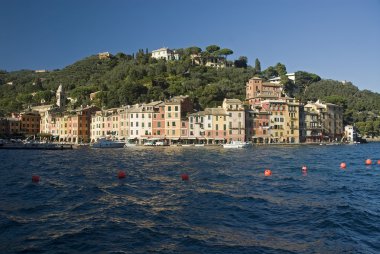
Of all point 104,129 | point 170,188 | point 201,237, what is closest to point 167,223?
point 201,237

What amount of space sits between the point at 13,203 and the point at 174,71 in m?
122

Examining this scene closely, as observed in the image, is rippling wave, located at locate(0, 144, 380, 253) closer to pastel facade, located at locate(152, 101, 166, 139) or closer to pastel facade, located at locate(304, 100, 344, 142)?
pastel facade, located at locate(152, 101, 166, 139)

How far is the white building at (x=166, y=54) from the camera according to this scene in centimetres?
16650

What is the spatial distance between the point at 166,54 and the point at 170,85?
169 ft

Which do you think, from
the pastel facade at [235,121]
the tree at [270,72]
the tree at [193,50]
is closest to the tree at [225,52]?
the tree at [193,50]

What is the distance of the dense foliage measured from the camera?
112m

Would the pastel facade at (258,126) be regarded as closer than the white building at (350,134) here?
Yes

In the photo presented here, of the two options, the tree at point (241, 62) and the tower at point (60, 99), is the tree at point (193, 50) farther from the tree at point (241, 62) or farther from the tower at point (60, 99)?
the tower at point (60, 99)

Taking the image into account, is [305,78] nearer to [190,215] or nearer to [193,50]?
[193,50]

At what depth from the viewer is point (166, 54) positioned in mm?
167375

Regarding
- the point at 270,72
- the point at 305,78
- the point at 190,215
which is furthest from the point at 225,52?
the point at 190,215

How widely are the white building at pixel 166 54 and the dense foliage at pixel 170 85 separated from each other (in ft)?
12.6

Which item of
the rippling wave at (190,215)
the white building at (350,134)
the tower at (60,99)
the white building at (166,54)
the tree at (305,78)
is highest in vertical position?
the white building at (166,54)

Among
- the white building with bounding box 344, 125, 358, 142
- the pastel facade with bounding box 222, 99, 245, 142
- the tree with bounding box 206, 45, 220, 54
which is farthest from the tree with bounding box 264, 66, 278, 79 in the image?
the pastel facade with bounding box 222, 99, 245, 142
